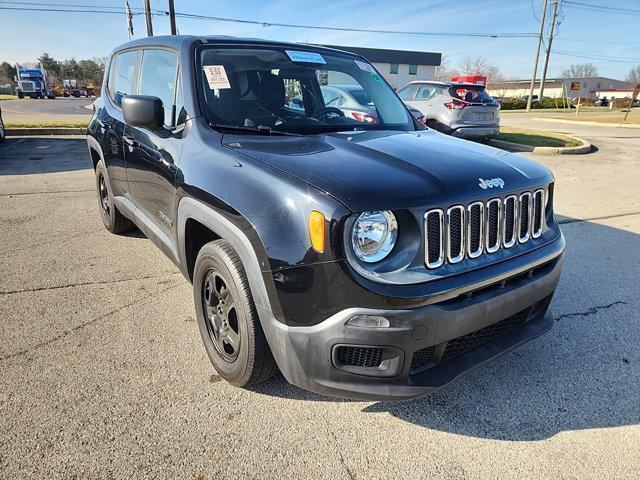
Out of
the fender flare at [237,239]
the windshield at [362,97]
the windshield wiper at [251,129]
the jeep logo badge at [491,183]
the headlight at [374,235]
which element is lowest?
the fender flare at [237,239]

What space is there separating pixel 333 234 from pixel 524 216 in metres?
1.19

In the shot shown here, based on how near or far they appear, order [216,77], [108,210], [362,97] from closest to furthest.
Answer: [216,77] → [362,97] → [108,210]

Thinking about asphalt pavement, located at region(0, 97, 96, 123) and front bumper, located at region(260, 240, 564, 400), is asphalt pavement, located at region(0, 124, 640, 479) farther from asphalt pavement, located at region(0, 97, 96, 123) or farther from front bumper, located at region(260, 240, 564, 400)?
asphalt pavement, located at region(0, 97, 96, 123)

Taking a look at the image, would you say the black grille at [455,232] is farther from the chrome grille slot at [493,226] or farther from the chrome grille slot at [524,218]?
the chrome grille slot at [524,218]

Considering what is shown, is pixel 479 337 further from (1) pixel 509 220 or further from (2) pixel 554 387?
(2) pixel 554 387

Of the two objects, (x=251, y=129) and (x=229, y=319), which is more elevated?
(x=251, y=129)

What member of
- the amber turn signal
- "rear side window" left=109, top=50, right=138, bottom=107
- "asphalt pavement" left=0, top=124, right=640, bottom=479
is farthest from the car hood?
"rear side window" left=109, top=50, right=138, bottom=107

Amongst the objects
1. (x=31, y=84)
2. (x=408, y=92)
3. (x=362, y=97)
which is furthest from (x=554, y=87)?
(x=362, y=97)

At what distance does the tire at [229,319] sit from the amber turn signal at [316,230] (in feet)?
1.61

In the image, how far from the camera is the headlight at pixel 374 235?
1.84 metres

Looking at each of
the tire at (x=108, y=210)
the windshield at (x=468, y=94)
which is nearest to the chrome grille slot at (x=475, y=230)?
the tire at (x=108, y=210)

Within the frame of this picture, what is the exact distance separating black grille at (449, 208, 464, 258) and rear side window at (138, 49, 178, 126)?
1.92 m

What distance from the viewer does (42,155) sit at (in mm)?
10172

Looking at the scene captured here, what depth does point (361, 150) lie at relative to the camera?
2.38 meters
